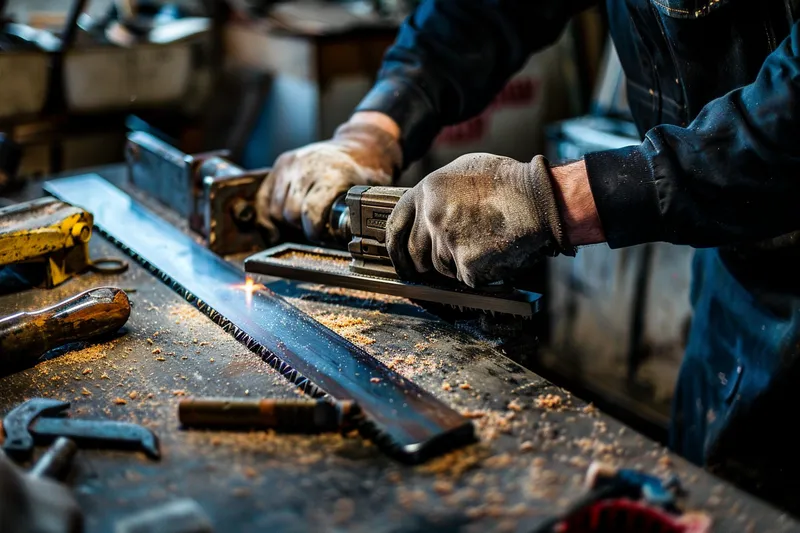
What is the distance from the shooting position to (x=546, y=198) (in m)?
1.33

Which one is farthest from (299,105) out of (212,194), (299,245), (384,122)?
(299,245)

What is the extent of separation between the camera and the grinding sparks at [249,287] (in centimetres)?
160

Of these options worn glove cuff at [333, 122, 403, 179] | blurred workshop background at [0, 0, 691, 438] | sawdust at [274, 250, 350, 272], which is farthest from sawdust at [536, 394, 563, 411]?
blurred workshop background at [0, 0, 691, 438]

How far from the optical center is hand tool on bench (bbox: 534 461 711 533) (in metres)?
0.94

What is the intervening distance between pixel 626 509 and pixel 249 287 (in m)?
0.95

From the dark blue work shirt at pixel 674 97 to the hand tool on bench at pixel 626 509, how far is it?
491mm

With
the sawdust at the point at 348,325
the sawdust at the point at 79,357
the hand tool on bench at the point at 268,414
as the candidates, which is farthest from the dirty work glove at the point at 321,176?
the hand tool on bench at the point at 268,414

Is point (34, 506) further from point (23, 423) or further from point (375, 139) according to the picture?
point (375, 139)

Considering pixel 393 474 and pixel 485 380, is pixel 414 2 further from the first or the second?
pixel 393 474

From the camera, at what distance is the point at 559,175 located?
137 centimetres

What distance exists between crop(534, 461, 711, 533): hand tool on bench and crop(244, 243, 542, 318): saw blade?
461mm

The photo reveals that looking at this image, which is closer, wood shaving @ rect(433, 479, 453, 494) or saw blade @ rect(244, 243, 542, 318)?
wood shaving @ rect(433, 479, 453, 494)

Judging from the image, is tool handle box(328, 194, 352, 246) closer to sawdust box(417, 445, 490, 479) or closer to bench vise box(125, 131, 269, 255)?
bench vise box(125, 131, 269, 255)

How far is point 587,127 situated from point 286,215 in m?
1.88
